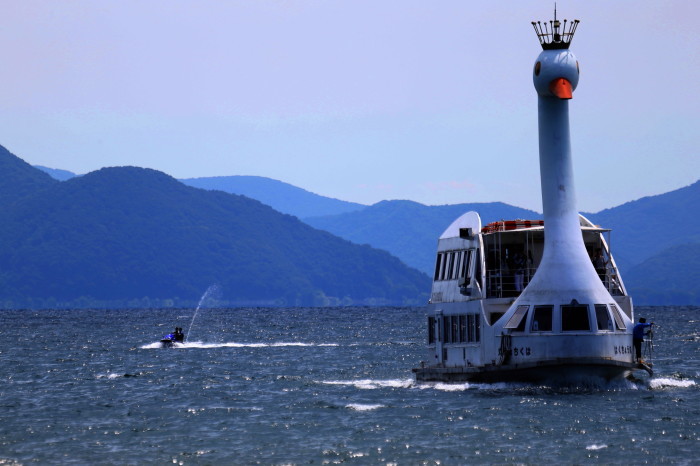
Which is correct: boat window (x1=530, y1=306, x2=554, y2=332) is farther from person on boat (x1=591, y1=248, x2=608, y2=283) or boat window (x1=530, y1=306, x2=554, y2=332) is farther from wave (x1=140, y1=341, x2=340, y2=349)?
wave (x1=140, y1=341, x2=340, y2=349)

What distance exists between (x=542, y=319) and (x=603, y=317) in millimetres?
2411

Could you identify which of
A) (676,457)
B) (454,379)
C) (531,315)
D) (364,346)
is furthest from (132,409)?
(364,346)

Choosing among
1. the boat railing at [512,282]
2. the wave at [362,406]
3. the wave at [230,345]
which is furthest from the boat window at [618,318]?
the wave at [230,345]

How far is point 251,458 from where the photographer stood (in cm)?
3625

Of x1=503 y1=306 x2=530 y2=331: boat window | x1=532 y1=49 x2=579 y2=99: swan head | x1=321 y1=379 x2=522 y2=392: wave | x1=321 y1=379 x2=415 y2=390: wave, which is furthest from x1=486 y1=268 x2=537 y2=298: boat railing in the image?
x1=321 y1=379 x2=415 y2=390: wave

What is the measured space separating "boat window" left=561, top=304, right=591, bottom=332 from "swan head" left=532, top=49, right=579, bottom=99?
29.0ft

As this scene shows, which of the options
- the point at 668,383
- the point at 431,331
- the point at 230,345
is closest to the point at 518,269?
the point at 431,331

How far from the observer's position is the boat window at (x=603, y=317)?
4716 cm

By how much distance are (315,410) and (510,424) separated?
10035 millimetres

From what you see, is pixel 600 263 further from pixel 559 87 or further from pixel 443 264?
pixel 559 87

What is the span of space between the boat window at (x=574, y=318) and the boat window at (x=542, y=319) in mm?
545

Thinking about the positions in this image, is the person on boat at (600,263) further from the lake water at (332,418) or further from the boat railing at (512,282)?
the lake water at (332,418)

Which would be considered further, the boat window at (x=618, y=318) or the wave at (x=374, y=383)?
the wave at (x=374, y=383)

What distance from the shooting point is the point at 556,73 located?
49188 millimetres
